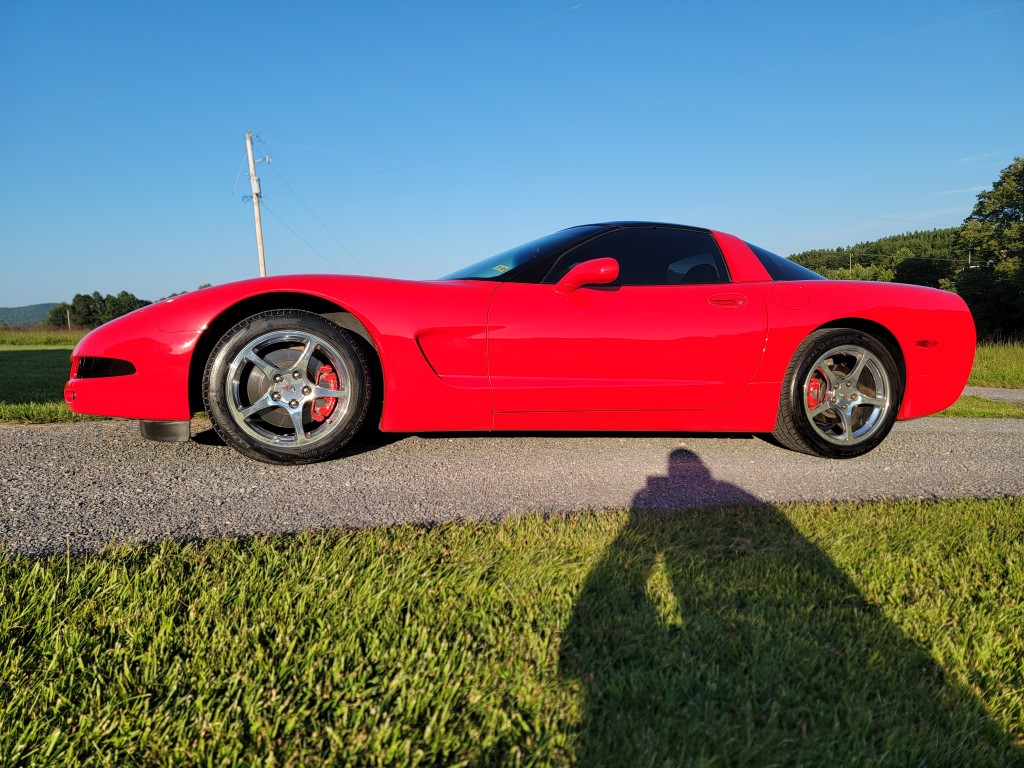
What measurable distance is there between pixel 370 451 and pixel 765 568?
81.1 inches

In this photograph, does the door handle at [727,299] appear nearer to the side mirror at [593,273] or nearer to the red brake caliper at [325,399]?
the side mirror at [593,273]

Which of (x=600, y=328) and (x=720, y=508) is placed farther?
(x=600, y=328)

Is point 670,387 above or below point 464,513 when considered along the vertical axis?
above

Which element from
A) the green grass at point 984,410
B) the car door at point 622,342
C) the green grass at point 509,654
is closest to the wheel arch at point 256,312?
the car door at point 622,342

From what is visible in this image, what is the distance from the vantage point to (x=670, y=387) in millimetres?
3031

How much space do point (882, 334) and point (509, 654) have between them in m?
3.11

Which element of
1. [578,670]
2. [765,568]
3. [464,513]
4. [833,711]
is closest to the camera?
[833,711]

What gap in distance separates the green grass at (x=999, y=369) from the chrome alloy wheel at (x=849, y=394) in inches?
313

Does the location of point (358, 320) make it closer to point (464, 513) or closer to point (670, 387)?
point (464, 513)

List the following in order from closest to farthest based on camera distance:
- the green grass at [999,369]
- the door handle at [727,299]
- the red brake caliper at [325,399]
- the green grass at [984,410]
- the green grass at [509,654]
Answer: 1. the green grass at [509,654]
2. the red brake caliper at [325,399]
3. the door handle at [727,299]
4. the green grass at [984,410]
5. the green grass at [999,369]

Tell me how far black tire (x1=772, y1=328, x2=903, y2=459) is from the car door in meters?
0.40

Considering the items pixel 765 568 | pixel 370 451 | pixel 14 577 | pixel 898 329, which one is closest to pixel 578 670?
pixel 765 568

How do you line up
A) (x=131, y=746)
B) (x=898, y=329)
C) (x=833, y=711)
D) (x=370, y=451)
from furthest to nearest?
(x=898, y=329)
(x=370, y=451)
(x=833, y=711)
(x=131, y=746)

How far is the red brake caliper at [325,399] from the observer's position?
2.82 metres
